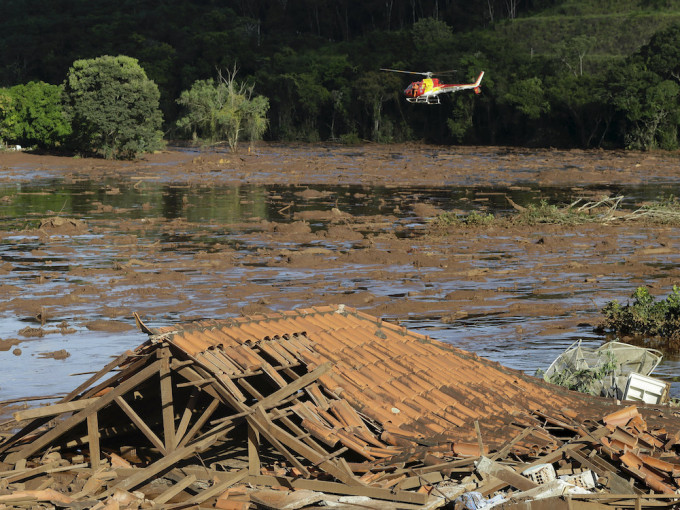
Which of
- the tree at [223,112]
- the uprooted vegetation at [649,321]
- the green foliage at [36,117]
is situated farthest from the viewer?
the tree at [223,112]

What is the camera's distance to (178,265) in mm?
23672

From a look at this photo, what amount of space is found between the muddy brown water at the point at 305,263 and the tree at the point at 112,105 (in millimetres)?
12078

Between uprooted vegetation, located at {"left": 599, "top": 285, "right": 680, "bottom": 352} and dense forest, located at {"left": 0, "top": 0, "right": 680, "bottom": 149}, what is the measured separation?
54.9 m

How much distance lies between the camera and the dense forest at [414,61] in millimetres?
74312

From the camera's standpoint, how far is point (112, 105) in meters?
60.2

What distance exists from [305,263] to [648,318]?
9423mm

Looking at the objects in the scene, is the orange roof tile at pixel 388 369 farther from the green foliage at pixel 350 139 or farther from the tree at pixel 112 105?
the green foliage at pixel 350 139

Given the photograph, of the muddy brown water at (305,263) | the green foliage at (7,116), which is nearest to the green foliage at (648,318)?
the muddy brown water at (305,263)

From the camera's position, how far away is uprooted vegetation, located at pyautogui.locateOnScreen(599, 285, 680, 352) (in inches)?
649

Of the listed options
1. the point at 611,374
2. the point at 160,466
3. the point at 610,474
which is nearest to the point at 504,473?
the point at 610,474

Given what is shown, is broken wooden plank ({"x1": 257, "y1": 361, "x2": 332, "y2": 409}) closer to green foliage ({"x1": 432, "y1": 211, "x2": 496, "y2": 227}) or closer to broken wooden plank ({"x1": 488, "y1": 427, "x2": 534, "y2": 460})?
broken wooden plank ({"x1": 488, "y1": 427, "x2": 534, "y2": 460})

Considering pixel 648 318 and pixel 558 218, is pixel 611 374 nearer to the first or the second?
pixel 648 318

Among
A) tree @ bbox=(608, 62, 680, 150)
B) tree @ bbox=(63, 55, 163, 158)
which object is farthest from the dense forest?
tree @ bbox=(63, 55, 163, 158)

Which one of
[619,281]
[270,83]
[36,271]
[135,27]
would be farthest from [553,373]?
[135,27]
